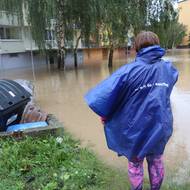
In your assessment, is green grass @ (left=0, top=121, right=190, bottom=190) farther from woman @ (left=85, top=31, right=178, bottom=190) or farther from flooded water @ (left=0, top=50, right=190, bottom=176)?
woman @ (left=85, top=31, right=178, bottom=190)

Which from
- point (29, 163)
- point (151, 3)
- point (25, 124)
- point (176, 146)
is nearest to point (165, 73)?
point (29, 163)

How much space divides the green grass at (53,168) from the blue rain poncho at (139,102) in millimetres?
843

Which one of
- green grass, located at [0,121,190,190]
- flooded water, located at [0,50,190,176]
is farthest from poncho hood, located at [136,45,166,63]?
flooded water, located at [0,50,190,176]

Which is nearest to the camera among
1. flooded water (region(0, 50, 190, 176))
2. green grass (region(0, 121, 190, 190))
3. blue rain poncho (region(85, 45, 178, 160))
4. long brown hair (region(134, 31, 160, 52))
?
blue rain poncho (region(85, 45, 178, 160))

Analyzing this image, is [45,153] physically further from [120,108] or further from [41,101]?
[41,101]

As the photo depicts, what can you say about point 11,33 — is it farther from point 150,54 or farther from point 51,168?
point 150,54

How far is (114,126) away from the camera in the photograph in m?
3.08

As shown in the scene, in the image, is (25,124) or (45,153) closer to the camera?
(45,153)

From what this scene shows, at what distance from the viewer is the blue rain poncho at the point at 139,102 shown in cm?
292

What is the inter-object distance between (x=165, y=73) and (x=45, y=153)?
84.6 inches

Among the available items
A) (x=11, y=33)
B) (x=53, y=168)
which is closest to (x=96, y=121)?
(x=53, y=168)

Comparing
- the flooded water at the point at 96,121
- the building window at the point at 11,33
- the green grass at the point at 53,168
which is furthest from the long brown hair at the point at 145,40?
the building window at the point at 11,33

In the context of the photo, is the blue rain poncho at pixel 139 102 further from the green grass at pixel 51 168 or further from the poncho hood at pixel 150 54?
the green grass at pixel 51 168

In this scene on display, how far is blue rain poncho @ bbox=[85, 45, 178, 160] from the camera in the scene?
2.92 m
